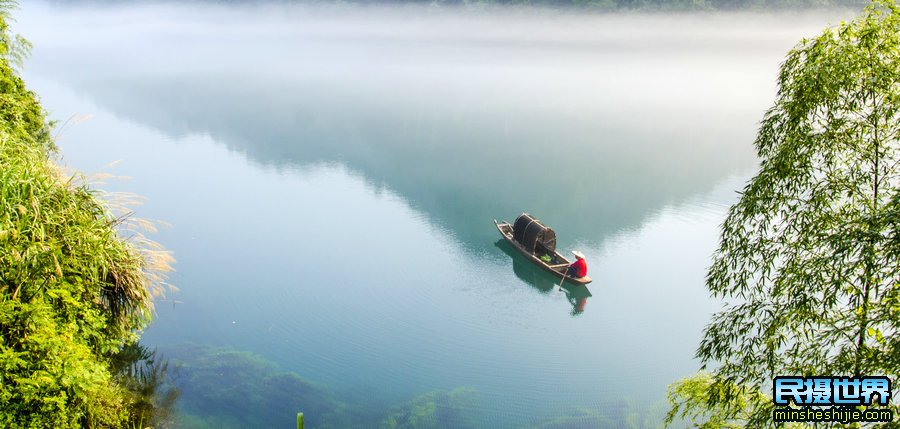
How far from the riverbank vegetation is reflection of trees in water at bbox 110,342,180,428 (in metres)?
1.06

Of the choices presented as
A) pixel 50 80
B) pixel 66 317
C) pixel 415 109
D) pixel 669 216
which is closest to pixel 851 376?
pixel 66 317

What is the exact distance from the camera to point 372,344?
48.6 feet

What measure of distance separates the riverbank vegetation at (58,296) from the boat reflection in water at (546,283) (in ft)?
38.3

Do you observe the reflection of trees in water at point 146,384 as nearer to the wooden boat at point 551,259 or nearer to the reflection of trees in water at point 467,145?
the wooden boat at point 551,259

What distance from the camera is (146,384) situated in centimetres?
1199

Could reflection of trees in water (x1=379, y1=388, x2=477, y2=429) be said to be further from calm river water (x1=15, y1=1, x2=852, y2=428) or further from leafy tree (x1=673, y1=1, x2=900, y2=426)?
leafy tree (x1=673, y1=1, x2=900, y2=426)

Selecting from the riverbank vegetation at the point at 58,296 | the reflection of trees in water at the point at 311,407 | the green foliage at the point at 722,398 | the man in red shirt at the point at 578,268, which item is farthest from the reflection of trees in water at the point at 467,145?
the green foliage at the point at 722,398

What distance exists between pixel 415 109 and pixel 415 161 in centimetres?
1631

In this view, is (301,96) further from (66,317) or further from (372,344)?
(66,317)

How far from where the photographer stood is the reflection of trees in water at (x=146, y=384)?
35.5ft

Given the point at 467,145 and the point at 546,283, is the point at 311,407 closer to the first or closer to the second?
the point at 546,283

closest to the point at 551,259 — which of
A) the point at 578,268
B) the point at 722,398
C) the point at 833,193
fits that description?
the point at 578,268

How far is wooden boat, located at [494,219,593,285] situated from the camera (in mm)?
17938

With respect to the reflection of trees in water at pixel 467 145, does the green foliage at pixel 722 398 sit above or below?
below
